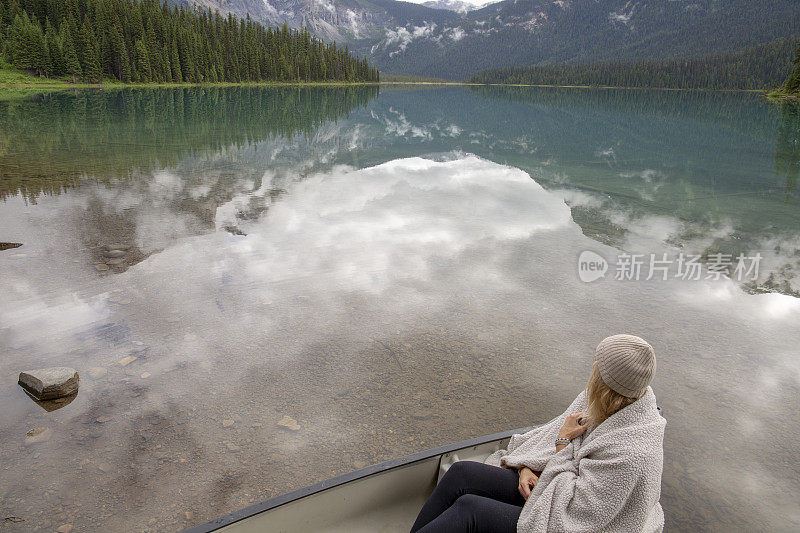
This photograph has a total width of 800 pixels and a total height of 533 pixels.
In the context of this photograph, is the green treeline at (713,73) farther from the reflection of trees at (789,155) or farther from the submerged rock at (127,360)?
the submerged rock at (127,360)

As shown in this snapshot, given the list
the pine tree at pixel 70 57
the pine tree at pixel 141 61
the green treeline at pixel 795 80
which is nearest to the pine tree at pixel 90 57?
the pine tree at pixel 70 57

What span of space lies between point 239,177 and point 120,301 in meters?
10.1

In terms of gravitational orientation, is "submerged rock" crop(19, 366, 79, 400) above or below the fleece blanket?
below

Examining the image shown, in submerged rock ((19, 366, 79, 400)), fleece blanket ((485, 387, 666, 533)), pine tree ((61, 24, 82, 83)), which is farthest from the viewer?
pine tree ((61, 24, 82, 83))

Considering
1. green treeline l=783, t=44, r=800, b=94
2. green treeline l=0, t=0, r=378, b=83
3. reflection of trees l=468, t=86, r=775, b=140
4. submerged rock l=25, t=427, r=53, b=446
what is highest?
green treeline l=0, t=0, r=378, b=83

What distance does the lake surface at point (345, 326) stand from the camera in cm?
465

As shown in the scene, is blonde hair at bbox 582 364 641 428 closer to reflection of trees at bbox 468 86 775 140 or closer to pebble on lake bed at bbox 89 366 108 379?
pebble on lake bed at bbox 89 366 108 379

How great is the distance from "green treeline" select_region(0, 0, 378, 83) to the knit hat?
87.0 m

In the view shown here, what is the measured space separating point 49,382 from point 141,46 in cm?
8616

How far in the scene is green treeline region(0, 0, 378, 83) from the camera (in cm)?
6975

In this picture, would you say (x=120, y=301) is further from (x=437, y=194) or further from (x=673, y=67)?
(x=673, y=67)

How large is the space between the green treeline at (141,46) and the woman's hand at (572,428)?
86862 mm

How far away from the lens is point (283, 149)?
77.0 feet

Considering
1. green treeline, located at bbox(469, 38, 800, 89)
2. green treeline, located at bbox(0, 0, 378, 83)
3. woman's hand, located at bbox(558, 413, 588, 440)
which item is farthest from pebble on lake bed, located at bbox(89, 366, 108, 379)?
green treeline, located at bbox(469, 38, 800, 89)
